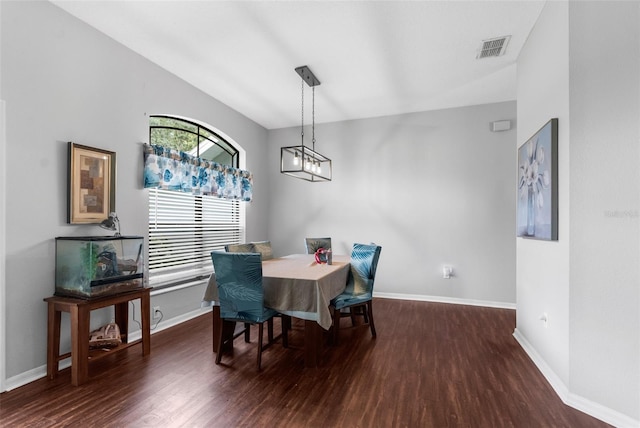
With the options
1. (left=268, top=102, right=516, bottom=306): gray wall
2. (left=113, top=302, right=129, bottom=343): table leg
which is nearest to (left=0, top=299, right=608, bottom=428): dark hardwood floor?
(left=113, top=302, right=129, bottom=343): table leg

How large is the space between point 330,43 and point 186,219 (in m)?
2.77

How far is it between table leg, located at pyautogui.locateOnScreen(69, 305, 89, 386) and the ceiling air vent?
4294 mm

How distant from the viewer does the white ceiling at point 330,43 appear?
2.62 m

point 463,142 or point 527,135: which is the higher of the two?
point 463,142

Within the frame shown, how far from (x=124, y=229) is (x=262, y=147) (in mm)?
3140

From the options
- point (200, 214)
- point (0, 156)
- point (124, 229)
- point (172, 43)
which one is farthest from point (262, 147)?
point (0, 156)

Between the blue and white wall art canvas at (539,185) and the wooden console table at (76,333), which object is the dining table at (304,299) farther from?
the blue and white wall art canvas at (539,185)

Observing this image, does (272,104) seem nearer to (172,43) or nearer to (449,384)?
(172,43)

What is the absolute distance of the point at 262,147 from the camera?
5824 mm

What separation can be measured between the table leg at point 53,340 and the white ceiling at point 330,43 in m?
2.54

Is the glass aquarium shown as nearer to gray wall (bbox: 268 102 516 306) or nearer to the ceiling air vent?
gray wall (bbox: 268 102 516 306)

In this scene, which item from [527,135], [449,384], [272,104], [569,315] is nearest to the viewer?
[569,315]

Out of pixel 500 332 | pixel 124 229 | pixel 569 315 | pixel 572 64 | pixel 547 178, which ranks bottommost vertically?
pixel 500 332

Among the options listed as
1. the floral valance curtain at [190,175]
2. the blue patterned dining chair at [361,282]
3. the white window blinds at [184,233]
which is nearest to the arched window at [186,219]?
Result: the white window blinds at [184,233]
